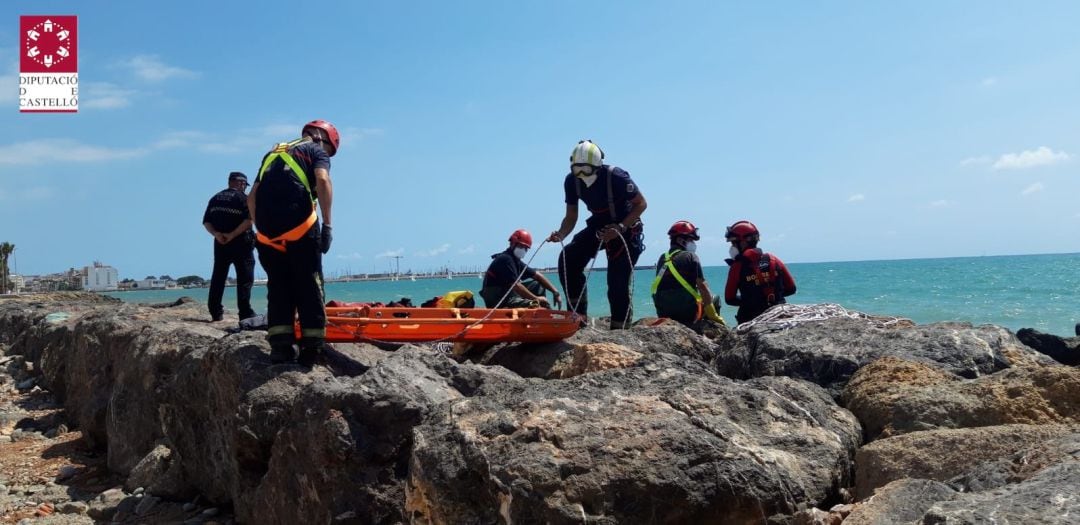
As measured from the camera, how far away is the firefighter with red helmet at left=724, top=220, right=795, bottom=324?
9.36 meters

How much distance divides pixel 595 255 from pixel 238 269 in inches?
154

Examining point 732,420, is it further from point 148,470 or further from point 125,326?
point 125,326

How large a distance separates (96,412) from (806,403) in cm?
635

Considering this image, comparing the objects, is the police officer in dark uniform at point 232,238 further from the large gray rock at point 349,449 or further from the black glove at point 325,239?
the large gray rock at point 349,449

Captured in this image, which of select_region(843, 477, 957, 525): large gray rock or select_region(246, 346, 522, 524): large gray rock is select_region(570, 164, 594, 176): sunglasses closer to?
select_region(246, 346, 522, 524): large gray rock

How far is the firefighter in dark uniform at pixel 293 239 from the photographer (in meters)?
5.26

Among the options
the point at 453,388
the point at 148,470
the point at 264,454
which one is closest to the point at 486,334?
the point at 453,388

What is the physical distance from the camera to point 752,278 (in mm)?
9398

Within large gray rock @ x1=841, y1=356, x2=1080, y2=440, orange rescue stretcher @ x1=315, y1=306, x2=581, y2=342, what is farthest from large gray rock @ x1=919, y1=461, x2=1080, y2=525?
orange rescue stretcher @ x1=315, y1=306, x2=581, y2=342

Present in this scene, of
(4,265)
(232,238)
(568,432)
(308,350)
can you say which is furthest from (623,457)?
(4,265)

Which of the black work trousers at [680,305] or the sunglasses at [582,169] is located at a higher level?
the sunglasses at [582,169]

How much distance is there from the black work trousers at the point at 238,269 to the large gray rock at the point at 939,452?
6887 mm

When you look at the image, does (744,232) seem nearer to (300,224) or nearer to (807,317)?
(807,317)

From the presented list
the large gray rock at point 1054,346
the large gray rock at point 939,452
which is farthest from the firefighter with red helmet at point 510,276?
the large gray rock at point 939,452
